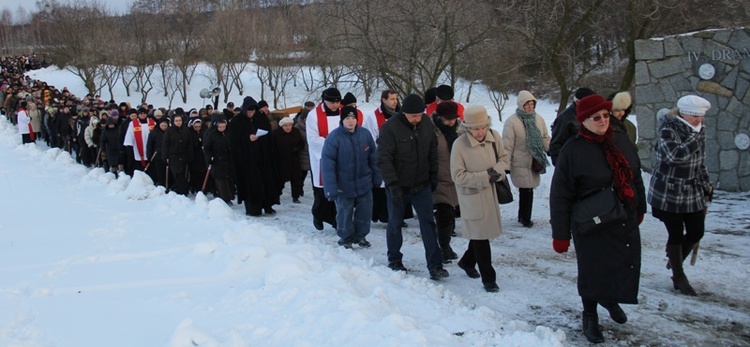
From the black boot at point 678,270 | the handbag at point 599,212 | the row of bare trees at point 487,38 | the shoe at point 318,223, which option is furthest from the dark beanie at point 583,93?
the row of bare trees at point 487,38

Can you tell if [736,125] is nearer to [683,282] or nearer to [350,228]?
[683,282]

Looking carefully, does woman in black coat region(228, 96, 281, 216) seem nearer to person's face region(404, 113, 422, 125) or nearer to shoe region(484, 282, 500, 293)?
person's face region(404, 113, 422, 125)

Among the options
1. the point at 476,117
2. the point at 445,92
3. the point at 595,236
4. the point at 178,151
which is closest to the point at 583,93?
the point at 445,92

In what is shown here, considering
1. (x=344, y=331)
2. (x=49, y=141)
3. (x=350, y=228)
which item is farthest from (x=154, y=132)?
(x=49, y=141)

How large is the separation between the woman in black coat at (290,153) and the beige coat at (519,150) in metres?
4.06

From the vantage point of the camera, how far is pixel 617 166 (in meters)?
4.20

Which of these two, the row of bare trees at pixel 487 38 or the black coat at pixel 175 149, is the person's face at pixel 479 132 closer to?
the row of bare trees at pixel 487 38

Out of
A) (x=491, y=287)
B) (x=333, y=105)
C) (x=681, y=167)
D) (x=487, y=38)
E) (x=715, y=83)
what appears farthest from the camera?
(x=487, y=38)

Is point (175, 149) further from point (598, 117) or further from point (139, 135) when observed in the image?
point (598, 117)

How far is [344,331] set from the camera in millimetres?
4055

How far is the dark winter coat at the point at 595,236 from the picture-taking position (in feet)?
13.8

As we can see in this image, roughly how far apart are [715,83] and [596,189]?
22.6ft

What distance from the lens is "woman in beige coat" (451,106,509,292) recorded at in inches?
213

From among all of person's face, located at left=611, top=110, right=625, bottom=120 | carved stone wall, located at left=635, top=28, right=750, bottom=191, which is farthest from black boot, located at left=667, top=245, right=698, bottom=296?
carved stone wall, located at left=635, top=28, right=750, bottom=191
